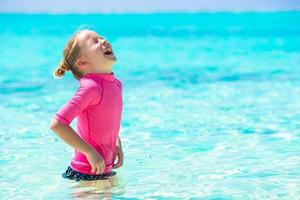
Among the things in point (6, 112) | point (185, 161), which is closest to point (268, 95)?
point (6, 112)

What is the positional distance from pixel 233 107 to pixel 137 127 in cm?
172

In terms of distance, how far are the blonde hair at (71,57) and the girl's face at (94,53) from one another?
0.09 feet

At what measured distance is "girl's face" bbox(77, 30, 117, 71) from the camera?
3689mm

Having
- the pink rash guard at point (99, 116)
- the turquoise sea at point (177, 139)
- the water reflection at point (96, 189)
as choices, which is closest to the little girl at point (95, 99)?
the pink rash guard at point (99, 116)

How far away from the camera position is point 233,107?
26.0 feet

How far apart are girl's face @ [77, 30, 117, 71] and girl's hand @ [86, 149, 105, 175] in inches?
18.7

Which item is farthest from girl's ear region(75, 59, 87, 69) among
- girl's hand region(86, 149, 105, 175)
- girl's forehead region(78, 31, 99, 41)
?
girl's hand region(86, 149, 105, 175)

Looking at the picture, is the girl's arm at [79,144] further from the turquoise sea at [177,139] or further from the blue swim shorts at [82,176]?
the turquoise sea at [177,139]

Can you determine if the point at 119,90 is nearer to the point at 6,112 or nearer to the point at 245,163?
the point at 245,163

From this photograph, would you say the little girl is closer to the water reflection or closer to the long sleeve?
the long sleeve

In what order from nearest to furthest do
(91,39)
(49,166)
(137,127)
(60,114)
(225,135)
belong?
(60,114) < (91,39) < (49,166) < (225,135) < (137,127)

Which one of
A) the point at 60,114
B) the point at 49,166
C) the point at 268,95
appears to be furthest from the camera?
the point at 268,95

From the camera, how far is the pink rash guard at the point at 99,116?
3.60 m

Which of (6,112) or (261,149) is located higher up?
(6,112)
